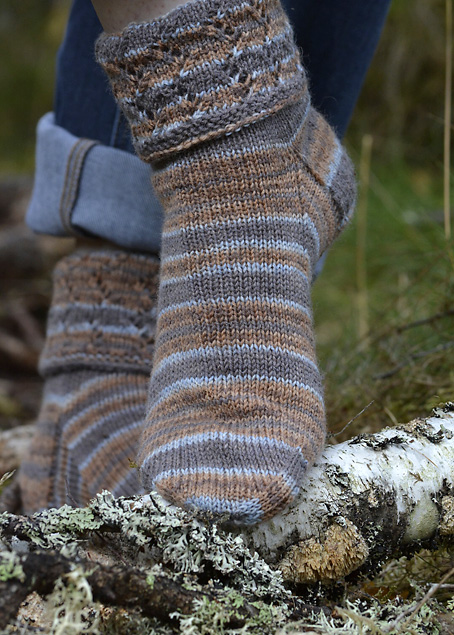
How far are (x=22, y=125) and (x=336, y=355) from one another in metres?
3.87

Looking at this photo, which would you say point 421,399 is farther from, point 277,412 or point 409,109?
point 409,109

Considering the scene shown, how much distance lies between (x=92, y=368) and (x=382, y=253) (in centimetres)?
149

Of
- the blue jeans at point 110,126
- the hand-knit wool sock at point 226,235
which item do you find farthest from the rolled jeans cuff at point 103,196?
the hand-knit wool sock at point 226,235

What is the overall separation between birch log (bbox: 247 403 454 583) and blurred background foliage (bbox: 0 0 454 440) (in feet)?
0.59

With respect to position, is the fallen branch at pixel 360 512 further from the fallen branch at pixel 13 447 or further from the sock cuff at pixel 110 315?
the fallen branch at pixel 13 447

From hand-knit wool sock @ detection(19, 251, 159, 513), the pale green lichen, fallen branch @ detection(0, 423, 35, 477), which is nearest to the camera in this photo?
the pale green lichen

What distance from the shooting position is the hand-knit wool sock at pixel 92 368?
0.99 m

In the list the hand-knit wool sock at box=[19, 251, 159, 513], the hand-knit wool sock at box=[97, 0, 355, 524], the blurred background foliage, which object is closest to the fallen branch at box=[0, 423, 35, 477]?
the hand-knit wool sock at box=[19, 251, 159, 513]

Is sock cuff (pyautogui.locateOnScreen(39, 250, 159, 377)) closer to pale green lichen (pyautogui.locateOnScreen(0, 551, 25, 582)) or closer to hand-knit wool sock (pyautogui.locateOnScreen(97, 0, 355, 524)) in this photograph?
hand-knit wool sock (pyautogui.locateOnScreen(97, 0, 355, 524))

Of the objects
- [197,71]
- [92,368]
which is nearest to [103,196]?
[92,368]

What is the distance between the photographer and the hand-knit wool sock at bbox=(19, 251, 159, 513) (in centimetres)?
99

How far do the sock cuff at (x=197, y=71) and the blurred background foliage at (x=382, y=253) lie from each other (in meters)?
0.40

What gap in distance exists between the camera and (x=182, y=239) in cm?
73

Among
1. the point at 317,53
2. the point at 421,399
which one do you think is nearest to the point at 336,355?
the point at 421,399
